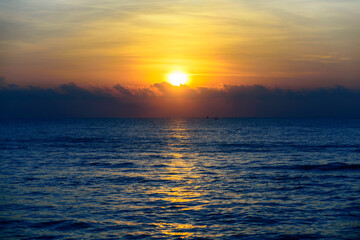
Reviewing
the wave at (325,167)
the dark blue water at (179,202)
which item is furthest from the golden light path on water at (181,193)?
the wave at (325,167)

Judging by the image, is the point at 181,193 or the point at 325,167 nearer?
the point at 181,193

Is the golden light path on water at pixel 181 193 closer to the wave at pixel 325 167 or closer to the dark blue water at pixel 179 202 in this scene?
the dark blue water at pixel 179 202

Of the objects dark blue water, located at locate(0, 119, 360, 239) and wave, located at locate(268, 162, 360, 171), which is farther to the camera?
wave, located at locate(268, 162, 360, 171)

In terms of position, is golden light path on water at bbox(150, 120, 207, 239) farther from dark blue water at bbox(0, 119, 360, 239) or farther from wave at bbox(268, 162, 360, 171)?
wave at bbox(268, 162, 360, 171)

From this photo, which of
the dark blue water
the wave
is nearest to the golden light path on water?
the dark blue water

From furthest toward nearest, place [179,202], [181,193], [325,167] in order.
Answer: [325,167] → [181,193] → [179,202]

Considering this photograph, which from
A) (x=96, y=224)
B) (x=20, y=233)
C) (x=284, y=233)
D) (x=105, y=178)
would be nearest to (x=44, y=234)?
(x=20, y=233)

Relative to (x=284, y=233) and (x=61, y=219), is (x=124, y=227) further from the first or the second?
(x=284, y=233)

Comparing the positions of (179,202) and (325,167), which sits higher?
(179,202)

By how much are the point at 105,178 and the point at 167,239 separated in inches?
702

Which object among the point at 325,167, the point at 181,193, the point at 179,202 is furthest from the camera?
the point at 325,167

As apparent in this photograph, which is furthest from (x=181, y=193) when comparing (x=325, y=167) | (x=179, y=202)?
(x=325, y=167)

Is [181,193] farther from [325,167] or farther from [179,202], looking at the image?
[325,167]

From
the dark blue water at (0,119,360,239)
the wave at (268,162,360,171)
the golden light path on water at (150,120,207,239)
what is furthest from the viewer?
the wave at (268,162,360,171)
